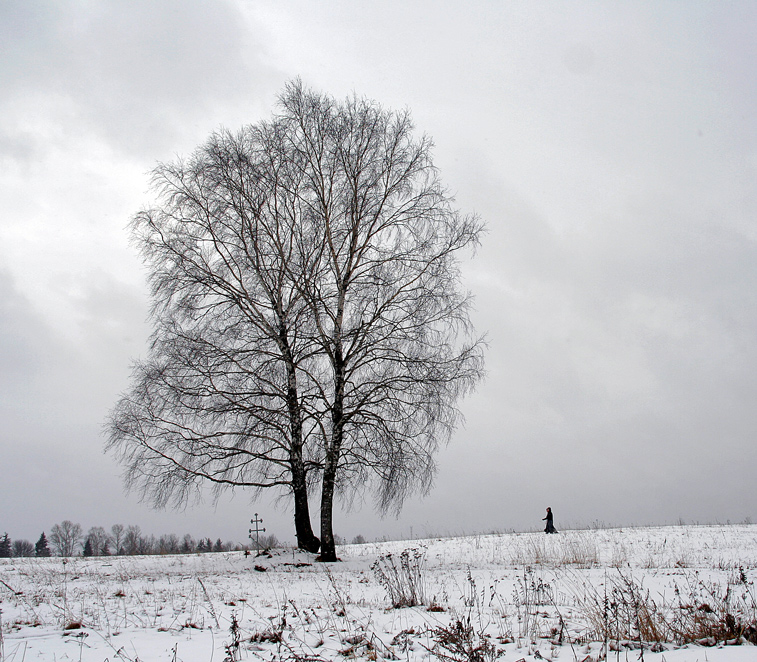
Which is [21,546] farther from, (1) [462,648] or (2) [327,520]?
(1) [462,648]

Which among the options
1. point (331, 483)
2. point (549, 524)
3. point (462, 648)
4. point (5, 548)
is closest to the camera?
point (462, 648)

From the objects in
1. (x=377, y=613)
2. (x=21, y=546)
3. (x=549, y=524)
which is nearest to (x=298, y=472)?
(x=377, y=613)

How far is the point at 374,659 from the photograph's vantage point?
3.58 meters

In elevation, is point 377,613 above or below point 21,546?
above

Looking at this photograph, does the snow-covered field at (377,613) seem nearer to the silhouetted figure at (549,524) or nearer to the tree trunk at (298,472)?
the tree trunk at (298,472)

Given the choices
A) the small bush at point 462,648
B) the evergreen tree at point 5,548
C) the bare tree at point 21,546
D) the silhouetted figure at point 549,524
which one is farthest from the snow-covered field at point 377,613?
the bare tree at point 21,546

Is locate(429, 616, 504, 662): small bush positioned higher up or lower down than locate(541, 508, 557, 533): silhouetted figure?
higher up

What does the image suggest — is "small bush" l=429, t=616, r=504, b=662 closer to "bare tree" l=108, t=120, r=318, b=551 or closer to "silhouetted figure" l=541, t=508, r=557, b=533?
"bare tree" l=108, t=120, r=318, b=551

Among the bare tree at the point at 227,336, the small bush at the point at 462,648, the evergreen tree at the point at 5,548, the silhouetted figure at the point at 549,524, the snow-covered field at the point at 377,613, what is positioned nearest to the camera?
the small bush at the point at 462,648

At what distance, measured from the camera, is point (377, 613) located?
5449mm

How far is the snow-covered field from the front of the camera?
12.3ft

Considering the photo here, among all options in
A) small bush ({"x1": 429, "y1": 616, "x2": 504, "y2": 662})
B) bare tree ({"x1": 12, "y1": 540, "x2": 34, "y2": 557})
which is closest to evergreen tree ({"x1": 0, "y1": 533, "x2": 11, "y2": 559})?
bare tree ({"x1": 12, "y1": 540, "x2": 34, "y2": 557})

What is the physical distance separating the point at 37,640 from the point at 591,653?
4.42 meters

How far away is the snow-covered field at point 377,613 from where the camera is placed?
3736mm
